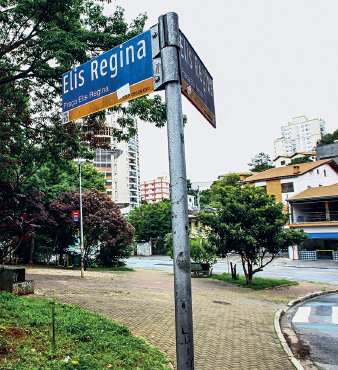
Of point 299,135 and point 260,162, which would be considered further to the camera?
point 299,135

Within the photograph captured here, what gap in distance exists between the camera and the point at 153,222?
4822cm

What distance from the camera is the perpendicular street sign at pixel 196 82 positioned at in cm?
240

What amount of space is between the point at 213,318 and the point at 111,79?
8538 mm

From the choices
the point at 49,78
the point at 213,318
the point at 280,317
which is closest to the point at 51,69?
the point at 49,78

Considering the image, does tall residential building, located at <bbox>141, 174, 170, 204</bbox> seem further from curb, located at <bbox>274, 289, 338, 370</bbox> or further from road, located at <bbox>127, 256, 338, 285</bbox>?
curb, located at <bbox>274, 289, 338, 370</bbox>

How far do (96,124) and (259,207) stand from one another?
9101 mm

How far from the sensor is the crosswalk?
29.7 ft

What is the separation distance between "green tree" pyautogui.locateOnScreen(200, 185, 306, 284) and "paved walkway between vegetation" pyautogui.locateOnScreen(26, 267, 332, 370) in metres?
2.14

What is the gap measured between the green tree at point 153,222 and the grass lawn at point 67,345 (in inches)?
1613

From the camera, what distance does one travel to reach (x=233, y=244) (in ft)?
50.7

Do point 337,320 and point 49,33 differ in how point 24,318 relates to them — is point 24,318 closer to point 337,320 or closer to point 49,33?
point 49,33

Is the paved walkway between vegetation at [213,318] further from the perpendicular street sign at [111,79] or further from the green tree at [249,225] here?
the perpendicular street sign at [111,79]

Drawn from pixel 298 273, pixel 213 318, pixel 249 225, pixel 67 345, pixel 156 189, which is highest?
pixel 156 189

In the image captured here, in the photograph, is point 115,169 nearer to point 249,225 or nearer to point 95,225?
point 95,225
